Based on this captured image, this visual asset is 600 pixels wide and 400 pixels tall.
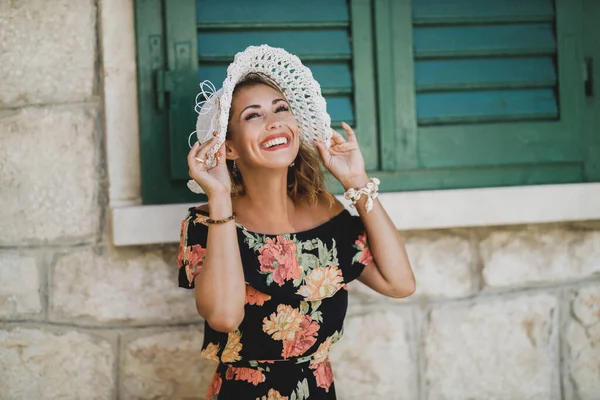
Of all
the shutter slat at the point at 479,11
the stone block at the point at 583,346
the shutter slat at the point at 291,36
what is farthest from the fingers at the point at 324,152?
the stone block at the point at 583,346

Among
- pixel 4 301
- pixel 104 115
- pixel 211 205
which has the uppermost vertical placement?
pixel 104 115

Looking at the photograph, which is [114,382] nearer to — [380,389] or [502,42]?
[380,389]

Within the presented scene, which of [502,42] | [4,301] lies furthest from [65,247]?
[502,42]

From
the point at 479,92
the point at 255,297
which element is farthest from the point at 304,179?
the point at 479,92

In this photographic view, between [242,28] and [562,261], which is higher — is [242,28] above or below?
above

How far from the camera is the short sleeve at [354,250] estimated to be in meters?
2.04

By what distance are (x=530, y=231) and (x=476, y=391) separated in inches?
27.6

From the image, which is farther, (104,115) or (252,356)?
(104,115)

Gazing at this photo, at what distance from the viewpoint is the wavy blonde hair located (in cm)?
214

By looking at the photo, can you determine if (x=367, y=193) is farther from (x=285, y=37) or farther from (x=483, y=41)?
(x=483, y=41)

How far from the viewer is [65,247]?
2.41 metres

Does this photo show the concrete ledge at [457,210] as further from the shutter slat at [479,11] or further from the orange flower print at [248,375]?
the shutter slat at [479,11]

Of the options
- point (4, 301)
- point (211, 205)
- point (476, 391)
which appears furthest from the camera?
point (476, 391)

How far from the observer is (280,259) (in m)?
1.93
